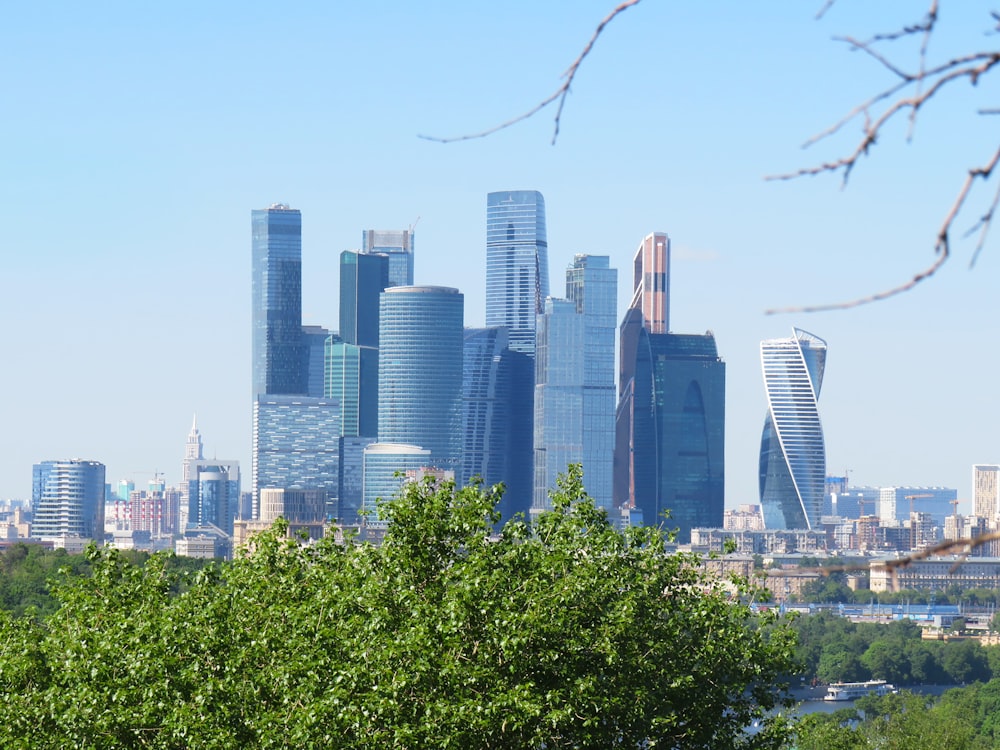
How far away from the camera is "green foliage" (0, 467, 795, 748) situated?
766 inches

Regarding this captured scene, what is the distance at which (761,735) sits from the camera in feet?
81.6

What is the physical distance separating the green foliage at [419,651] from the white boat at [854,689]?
103318 millimetres

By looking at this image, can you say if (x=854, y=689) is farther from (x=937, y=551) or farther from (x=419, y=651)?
(x=937, y=551)

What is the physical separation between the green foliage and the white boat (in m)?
103

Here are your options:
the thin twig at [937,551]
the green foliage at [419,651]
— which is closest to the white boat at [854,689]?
the green foliage at [419,651]

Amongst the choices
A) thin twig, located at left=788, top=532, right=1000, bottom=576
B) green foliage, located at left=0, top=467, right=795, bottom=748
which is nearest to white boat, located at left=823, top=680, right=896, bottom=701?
green foliage, located at left=0, top=467, right=795, bottom=748

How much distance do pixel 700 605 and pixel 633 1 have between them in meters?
21.1

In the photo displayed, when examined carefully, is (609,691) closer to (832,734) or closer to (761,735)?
(761,735)

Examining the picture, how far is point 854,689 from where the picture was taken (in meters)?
131

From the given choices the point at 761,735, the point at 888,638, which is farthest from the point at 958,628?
the point at 761,735

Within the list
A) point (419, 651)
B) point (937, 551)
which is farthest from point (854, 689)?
point (937, 551)

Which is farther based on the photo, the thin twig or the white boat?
the white boat

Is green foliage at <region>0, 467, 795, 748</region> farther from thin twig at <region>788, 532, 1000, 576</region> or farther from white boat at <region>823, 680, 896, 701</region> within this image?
white boat at <region>823, 680, 896, 701</region>

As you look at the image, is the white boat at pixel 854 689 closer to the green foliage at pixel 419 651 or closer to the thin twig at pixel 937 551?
the green foliage at pixel 419 651
